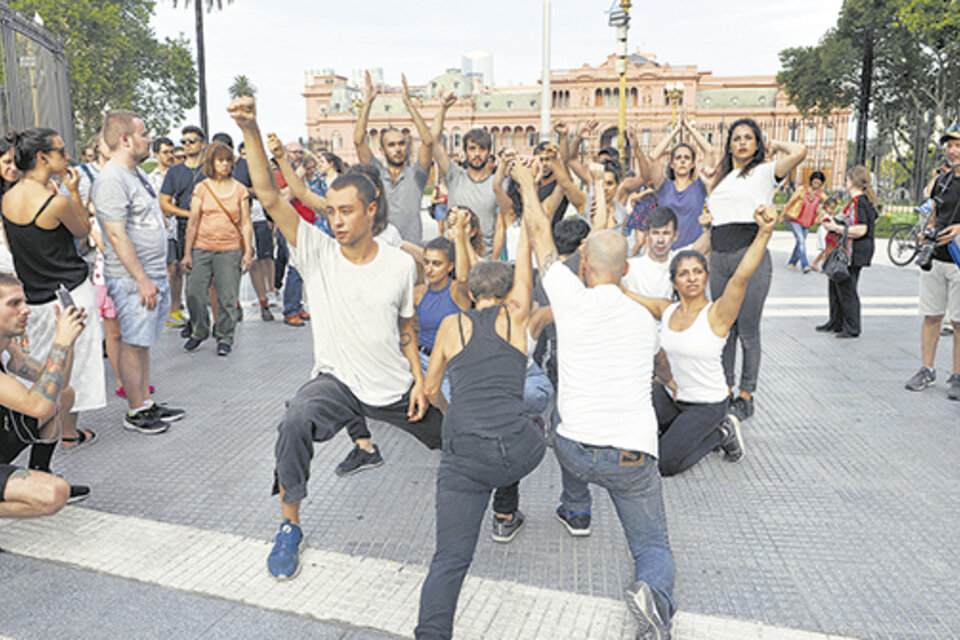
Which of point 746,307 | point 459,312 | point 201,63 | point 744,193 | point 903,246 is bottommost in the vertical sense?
point 903,246

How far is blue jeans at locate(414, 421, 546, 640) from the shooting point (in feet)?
7.33

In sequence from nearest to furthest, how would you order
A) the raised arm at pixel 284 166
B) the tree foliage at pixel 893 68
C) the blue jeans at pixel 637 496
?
the blue jeans at pixel 637 496 < the raised arm at pixel 284 166 < the tree foliage at pixel 893 68

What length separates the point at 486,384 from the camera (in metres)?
2.62

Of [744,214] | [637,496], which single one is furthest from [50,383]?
[744,214]

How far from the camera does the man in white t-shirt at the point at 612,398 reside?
2578 millimetres

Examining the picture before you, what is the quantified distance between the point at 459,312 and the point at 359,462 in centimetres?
117

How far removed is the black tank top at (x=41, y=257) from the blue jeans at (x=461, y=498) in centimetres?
272

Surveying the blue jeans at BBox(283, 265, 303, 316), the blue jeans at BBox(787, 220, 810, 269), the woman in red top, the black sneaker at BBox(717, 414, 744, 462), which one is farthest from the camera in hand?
the blue jeans at BBox(787, 220, 810, 269)

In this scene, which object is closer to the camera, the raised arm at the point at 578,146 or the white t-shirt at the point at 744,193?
the white t-shirt at the point at 744,193

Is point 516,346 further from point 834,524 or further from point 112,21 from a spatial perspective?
point 112,21

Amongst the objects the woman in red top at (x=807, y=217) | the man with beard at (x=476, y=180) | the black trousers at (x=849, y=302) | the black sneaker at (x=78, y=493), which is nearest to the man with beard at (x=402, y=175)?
the man with beard at (x=476, y=180)

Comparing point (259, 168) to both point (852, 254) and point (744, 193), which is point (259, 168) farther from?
point (852, 254)

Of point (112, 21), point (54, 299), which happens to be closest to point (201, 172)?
point (54, 299)

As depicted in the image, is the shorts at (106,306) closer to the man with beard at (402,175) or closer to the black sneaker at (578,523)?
the man with beard at (402,175)
